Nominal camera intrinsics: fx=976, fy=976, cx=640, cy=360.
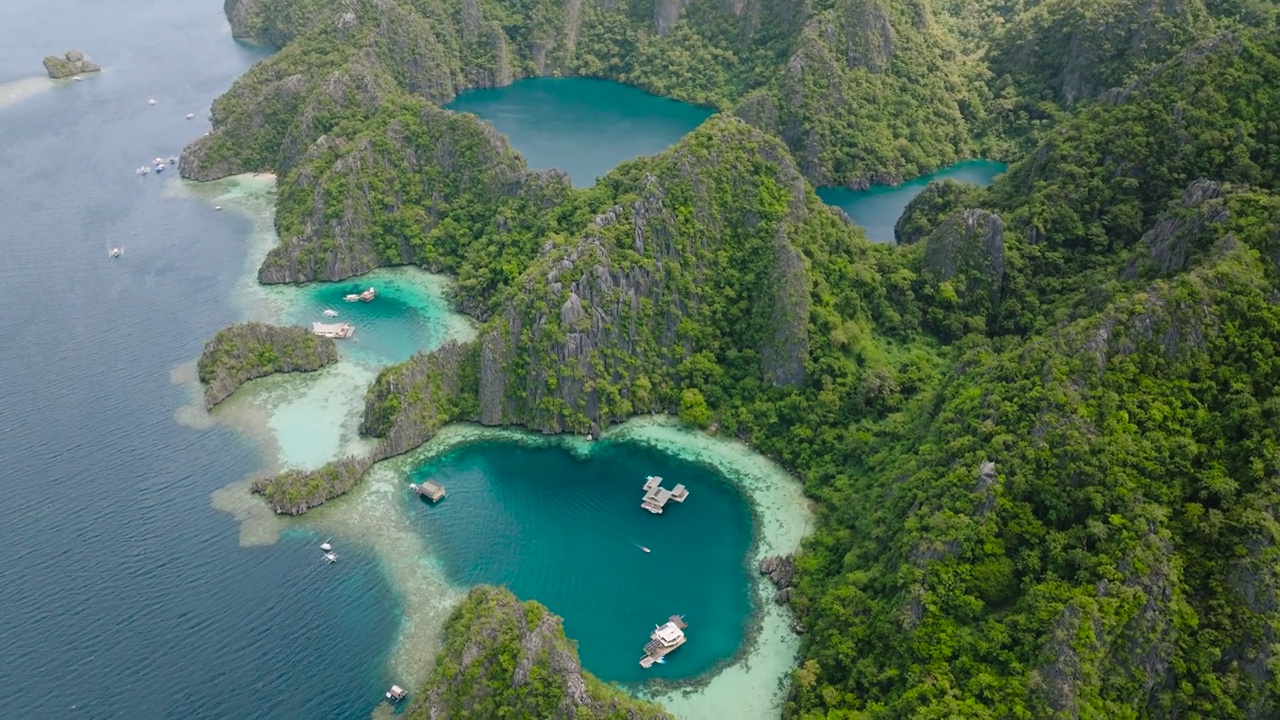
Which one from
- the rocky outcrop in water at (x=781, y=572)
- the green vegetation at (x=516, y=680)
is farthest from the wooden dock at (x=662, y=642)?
the rocky outcrop in water at (x=781, y=572)

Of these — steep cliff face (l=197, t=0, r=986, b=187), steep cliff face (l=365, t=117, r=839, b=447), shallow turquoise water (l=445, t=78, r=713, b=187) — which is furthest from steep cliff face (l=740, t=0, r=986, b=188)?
steep cliff face (l=365, t=117, r=839, b=447)

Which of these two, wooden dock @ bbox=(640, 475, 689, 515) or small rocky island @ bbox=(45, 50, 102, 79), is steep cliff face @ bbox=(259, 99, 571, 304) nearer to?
wooden dock @ bbox=(640, 475, 689, 515)

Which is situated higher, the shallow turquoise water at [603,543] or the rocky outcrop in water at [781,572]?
the rocky outcrop in water at [781,572]

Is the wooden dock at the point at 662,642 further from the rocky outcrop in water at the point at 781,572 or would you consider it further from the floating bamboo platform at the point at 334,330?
the floating bamboo platform at the point at 334,330

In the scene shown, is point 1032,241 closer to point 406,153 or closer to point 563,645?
point 563,645

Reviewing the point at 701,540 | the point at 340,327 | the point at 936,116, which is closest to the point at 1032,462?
the point at 701,540

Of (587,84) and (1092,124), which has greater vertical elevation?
(1092,124)
